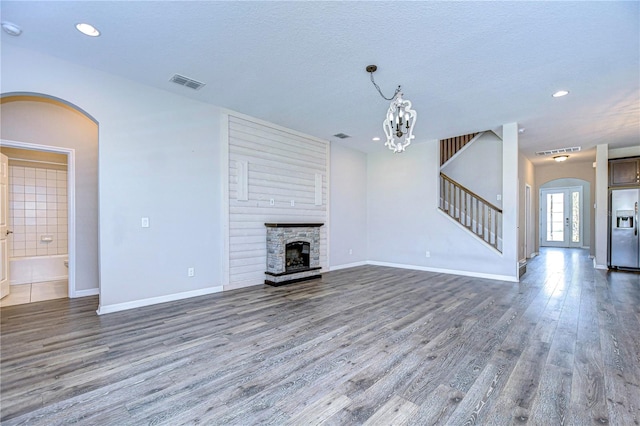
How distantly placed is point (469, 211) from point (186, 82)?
6.09 m

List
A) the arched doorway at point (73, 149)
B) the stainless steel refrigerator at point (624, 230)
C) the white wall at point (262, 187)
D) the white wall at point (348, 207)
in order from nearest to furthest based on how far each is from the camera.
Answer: the arched doorway at point (73, 149) → the white wall at point (262, 187) → the stainless steel refrigerator at point (624, 230) → the white wall at point (348, 207)

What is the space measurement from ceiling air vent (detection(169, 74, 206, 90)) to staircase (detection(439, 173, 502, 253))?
203 inches

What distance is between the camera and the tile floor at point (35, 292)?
4.10m

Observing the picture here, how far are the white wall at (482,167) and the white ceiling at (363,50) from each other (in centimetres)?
165

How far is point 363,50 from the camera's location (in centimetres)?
300

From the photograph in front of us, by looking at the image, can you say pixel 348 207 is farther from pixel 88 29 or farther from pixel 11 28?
pixel 11 28

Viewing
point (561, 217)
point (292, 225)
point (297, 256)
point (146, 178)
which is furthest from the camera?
point (561, 217)

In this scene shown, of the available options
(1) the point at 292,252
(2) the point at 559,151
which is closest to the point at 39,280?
(1) the point at 292,252

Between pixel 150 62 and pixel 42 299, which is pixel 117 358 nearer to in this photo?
pixel 42 299

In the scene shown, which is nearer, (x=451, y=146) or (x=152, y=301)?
(x=152, y=301)

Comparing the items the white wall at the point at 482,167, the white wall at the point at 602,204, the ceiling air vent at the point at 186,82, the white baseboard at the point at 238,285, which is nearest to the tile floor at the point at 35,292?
the white baseboard at the point at 238,285

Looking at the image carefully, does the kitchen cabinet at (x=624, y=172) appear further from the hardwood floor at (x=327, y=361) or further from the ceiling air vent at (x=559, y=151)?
the hardwood floor at (x=327, y=361)

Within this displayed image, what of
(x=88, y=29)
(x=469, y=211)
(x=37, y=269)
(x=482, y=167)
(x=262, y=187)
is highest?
(x=88, y=29)

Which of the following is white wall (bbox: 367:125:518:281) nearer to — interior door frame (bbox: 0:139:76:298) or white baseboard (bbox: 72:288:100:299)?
white baseboard (bbox: 72:288:100:299)
